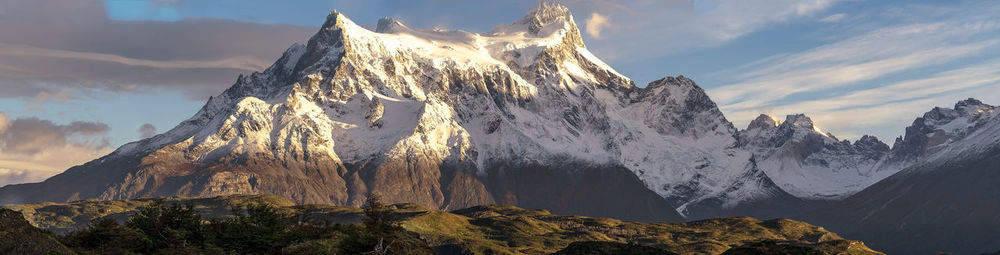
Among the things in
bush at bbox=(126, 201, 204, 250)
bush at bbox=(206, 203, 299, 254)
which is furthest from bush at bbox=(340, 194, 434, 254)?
bush at bbox=(126, 201, 204, 250)

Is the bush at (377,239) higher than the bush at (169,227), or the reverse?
the bush at (169,227)

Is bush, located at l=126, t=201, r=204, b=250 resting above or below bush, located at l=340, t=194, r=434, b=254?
above

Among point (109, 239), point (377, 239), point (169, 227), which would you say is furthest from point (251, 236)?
point (377, 239)

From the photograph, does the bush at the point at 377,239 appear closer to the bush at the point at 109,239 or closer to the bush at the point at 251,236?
the bush at the point at 251,236

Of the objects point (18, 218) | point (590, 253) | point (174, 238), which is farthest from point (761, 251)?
point (18, 218)

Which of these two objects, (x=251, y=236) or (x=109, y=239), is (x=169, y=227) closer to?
(x=251, y=236)

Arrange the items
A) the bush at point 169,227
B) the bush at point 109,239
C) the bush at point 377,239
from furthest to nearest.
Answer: the bush at point 169,227
the bush at point 109,239
the bush at point 377,239

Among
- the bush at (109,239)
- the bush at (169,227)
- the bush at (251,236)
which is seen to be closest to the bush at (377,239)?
the bush at (251,236)

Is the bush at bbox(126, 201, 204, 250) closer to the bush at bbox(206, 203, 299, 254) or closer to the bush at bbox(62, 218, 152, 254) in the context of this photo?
the bush at bbox(62, 218, 152, 254)

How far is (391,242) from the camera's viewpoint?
117188 millimetres

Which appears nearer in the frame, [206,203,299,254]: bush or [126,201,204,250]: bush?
[206,203,299,254]: bush

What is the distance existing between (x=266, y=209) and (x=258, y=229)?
22945 mm

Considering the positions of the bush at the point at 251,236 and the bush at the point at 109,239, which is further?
the bush at the point at 251,236

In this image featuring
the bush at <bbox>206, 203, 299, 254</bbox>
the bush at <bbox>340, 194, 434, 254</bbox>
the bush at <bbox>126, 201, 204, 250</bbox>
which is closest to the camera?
the bush at <bbox>340, 194, 434, 254</bbox>
